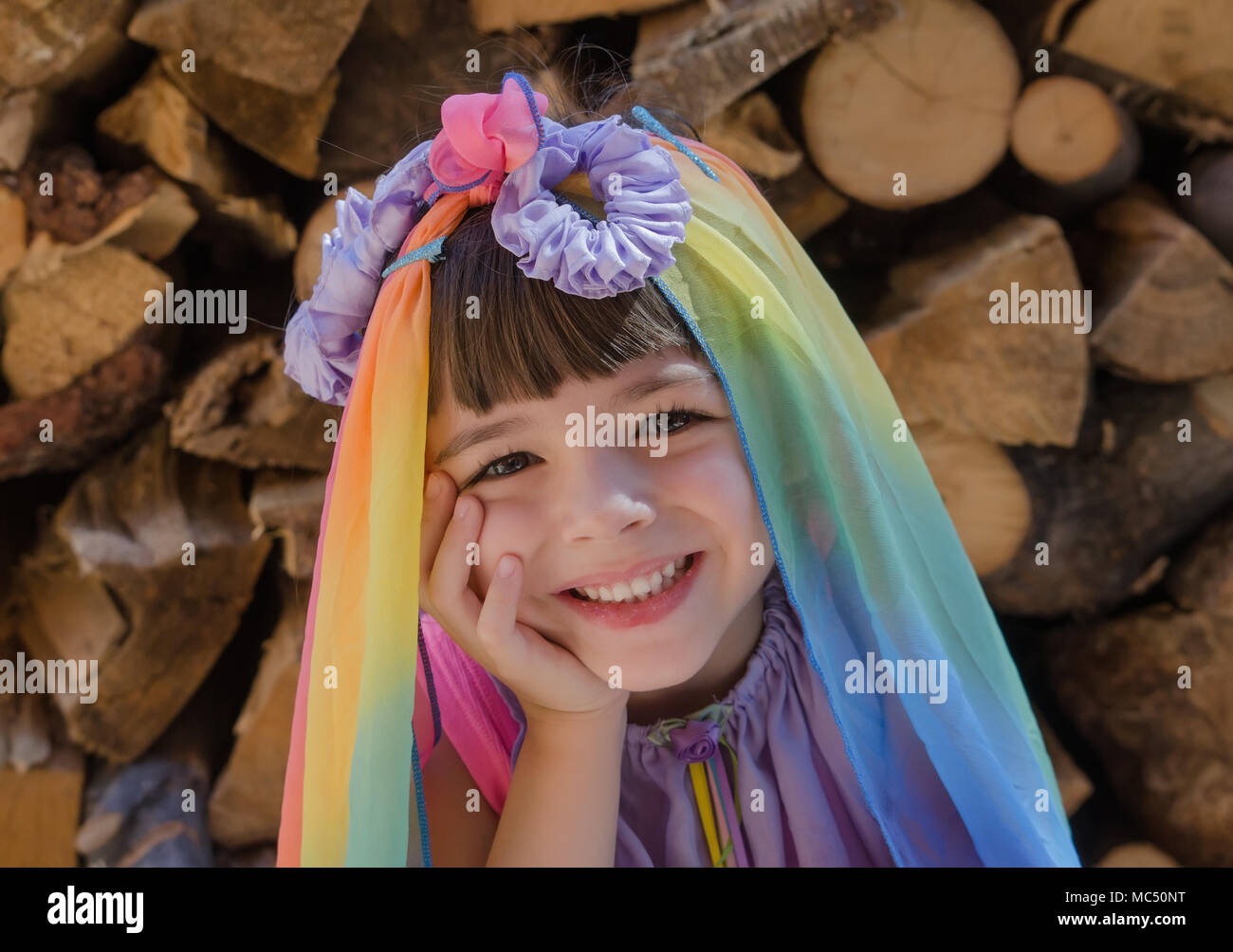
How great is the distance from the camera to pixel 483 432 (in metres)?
0.81

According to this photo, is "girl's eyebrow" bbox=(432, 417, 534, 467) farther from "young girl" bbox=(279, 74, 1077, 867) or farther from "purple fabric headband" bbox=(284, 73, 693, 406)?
"purple fabric headband" bbox=(284, 73, 693, 406)

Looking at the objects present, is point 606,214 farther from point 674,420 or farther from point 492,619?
point 492,619

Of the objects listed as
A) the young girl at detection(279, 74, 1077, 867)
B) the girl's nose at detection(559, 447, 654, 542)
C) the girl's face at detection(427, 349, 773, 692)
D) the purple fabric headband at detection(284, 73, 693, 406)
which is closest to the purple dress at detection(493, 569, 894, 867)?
the young girl at detection(279, 74, 1077, 867)

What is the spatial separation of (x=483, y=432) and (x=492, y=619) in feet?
0.48

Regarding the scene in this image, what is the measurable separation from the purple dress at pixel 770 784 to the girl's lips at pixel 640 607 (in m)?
0.16

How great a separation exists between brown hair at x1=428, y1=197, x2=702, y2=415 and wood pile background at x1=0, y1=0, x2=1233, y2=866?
0.41 m

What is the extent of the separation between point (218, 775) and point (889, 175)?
1.18 metres

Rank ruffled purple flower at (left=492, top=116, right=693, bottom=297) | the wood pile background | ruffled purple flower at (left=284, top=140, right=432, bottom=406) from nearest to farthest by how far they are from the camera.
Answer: ruffled purple flower at (left=492, top=116, right=693, bottom=297) → ruffled purple flower at (left=284, top=140, right=432, bottom=406) → the wood pile background

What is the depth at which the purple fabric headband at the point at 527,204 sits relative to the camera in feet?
2.48

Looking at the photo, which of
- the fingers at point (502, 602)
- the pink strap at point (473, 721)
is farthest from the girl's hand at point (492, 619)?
the pink strap at point (473, 721)

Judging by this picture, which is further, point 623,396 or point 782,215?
point 782,215

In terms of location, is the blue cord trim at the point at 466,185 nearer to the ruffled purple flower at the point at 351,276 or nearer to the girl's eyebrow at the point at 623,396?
the ruffled purple flower at the point at 351,276

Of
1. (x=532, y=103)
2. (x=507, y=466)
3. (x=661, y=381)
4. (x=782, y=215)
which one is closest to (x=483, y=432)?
(x=507, y=466)

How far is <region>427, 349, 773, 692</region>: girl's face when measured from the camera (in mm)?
791
